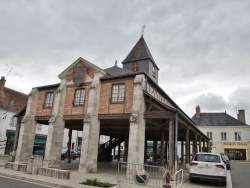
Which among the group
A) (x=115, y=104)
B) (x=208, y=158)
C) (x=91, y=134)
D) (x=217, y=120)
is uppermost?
(x=217, y=120)

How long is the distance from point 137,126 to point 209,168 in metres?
4.42

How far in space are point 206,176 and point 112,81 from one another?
8.36m

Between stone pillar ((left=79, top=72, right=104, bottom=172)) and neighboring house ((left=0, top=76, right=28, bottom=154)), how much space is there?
19006 mm

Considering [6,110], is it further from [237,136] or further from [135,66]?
[237,136]

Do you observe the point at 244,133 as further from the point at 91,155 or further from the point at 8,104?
the point at 8,104

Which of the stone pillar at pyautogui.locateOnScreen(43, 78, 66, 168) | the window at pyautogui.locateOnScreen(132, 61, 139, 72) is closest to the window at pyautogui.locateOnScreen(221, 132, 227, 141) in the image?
the window at pyautogui.locateOnScreen(132, 61, 139, 72)

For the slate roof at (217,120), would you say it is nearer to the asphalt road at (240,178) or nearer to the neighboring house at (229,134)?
the neighboring house at (229,134)

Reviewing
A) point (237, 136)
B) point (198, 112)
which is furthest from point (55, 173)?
point (198, 112)

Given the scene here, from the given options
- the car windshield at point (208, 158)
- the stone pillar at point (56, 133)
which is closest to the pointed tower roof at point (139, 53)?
the stone pillar at point (56, 133)

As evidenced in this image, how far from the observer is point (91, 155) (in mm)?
14219

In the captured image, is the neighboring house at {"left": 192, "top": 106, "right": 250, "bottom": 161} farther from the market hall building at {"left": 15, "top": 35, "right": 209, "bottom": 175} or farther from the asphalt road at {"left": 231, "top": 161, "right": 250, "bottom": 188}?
the market hall building at {"left": 15, "top": 35, "right": 209, "bottom": 175}

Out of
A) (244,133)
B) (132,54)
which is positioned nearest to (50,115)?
(132,54)

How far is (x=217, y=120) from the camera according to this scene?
42781 millimetres

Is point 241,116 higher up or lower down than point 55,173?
higher up
